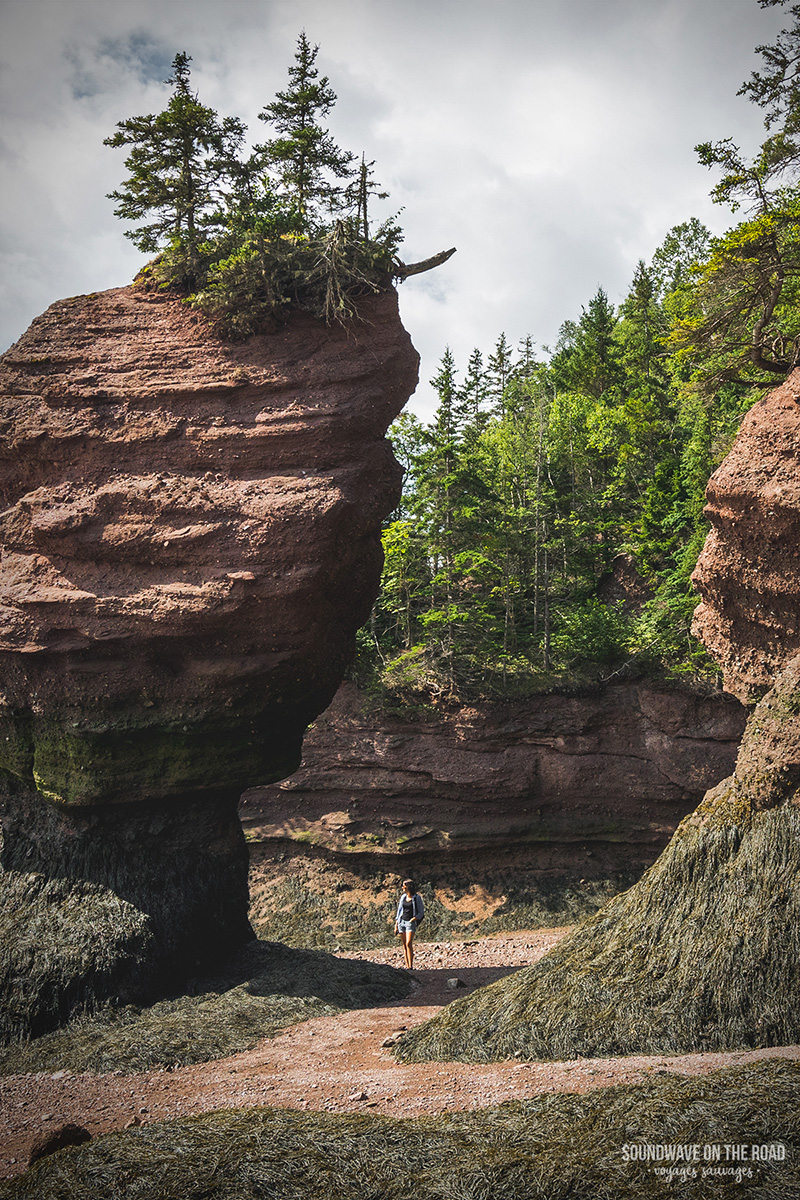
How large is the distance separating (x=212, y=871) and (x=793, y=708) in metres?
9.90

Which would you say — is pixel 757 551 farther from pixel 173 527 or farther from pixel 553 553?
pixel 553 553

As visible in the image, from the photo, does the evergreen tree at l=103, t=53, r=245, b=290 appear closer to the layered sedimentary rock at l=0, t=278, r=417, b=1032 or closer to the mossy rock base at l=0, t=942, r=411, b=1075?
the layered sedimentary rock at l=0, t=278, r=417, b=1032

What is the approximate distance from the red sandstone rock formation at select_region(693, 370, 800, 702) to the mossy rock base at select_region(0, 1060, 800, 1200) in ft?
17.6

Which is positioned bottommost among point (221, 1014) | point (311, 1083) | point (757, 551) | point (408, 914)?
point (221, 1014)

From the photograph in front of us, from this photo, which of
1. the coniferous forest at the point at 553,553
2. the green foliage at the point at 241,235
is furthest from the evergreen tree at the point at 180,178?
the coniferous forest at the point at 553,553

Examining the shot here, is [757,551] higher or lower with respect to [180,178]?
lower

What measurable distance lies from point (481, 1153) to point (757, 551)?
293 inches

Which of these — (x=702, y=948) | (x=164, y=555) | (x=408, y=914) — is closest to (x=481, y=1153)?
(x=702, y=948)

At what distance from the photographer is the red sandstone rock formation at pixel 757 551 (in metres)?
8.95

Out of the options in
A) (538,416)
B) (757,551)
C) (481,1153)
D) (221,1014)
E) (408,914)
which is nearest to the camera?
(481,1153)

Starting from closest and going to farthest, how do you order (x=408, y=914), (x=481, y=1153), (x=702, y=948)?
(x=481, y=1153), (x=702, y=948), (x=408, y=914)

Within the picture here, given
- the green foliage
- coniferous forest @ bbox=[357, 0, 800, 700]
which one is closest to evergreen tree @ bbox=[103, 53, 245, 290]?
the green foliage

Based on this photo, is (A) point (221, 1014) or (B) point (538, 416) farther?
(B) point (538, 416)

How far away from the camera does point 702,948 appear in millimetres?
7703
